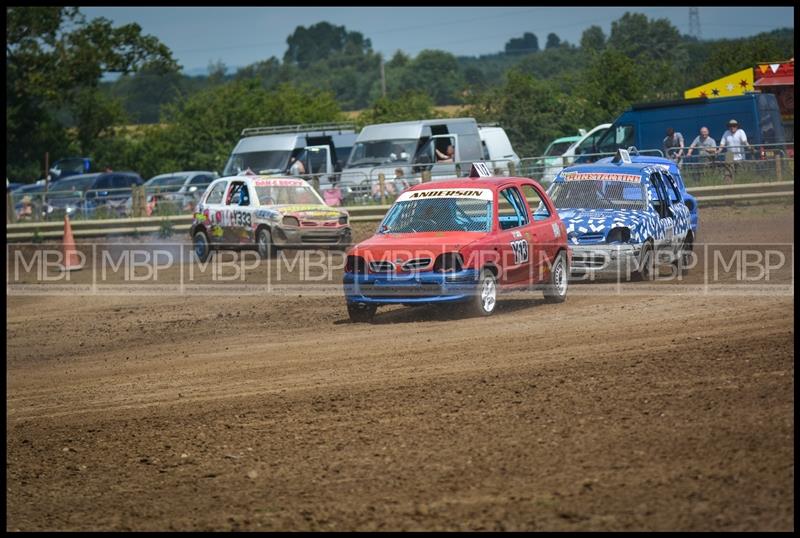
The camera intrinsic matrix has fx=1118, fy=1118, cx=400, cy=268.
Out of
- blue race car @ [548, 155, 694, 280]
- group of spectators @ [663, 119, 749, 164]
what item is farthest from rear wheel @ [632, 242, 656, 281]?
group of spectators @ [663, 119, 749, 164]

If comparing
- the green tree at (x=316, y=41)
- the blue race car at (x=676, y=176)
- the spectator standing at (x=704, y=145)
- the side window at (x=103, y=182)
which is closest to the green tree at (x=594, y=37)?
the green tree at (x=316, y=41)

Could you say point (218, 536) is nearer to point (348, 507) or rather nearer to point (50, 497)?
point (348, 507)

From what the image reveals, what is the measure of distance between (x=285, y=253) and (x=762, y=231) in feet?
30.9

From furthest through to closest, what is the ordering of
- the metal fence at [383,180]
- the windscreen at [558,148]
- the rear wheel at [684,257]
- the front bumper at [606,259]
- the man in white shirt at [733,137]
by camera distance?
1. the windscreen at [558,148]
2. the man in white shirt at [733,137]
3. the metal fence at [383,180]
4. the rear wheel at [684,257]
5. the front bumper at [606,259]

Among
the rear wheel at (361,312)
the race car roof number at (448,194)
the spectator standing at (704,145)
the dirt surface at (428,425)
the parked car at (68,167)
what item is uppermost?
the parked car at (68,167)

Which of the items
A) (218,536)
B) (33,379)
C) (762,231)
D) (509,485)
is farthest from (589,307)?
(762,231)

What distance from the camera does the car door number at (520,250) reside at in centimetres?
1306

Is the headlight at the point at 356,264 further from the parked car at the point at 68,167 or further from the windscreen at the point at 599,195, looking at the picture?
the parked car at the point at 68,167

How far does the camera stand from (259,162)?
29.9 m

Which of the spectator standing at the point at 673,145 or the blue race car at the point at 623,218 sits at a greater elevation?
the spectator standing at the point at 673,145

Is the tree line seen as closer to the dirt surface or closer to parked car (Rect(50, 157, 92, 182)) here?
parked car (Rect(50, 157, 92, 182))

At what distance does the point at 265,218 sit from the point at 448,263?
10.0m

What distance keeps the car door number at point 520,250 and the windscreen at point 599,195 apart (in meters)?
2.75

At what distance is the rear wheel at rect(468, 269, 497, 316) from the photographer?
12.7 meters
